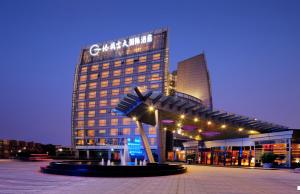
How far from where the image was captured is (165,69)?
113 metres

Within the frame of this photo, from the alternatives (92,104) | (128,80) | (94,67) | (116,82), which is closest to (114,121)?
(92,104)

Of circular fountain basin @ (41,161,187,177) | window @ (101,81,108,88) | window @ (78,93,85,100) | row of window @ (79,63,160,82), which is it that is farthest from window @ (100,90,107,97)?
circular fountain basin @ (41,161,187,177)

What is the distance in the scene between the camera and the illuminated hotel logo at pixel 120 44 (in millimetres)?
121481

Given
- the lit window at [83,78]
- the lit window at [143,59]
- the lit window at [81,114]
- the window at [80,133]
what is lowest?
the window at [80,133]

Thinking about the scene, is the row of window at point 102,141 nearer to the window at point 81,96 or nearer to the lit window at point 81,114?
the lit window at point 81,114

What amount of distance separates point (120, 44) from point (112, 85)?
16332mm

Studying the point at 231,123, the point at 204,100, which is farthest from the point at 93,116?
the point at 231,123

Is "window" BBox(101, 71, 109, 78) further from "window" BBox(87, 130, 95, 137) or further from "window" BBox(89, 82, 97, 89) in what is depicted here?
"window" BBox(87, 130, 95, 137)

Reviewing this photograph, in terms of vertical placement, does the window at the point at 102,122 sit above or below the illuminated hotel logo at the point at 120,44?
below

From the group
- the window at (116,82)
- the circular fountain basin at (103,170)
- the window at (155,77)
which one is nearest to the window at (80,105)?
the window at (116,82)

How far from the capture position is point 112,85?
410 feet

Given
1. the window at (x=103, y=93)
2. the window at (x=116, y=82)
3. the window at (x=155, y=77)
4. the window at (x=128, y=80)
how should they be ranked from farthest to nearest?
1. the window at (x=103, y=93)
2. the window at (x=116, y=82)
3. the window at (x=128, y=80)
4. the window at (x=155, y=77)

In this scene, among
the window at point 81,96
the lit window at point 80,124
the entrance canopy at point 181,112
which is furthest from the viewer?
the window at point 81,96

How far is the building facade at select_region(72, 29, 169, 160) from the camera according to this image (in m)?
116
